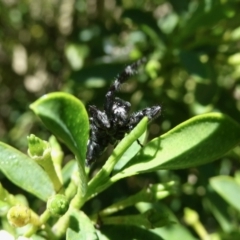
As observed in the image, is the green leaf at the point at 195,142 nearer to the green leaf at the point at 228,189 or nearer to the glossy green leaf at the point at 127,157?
the glossy green leaf at the point at 127,157

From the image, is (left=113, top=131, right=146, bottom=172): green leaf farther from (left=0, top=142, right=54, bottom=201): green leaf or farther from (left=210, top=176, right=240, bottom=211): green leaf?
(left=210, top=176, right=240, bottom=211): green leaf

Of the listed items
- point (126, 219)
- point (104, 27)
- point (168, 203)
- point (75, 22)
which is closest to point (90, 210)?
point (168, 203)

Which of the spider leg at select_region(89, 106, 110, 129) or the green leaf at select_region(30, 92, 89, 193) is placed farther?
the spider leg at select_region(89, 106, 110, 129)

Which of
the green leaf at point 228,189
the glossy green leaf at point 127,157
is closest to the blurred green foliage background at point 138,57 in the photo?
the green leaf at point 228,189

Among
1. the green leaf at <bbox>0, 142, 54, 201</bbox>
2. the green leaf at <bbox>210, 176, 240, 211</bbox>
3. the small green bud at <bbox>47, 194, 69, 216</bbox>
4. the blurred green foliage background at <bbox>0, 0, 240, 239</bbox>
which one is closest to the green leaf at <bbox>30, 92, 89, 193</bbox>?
the small green bud at <bbox>47, 194, 69, 216</bbox>

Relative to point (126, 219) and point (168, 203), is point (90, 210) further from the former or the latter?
point (126, 219)
